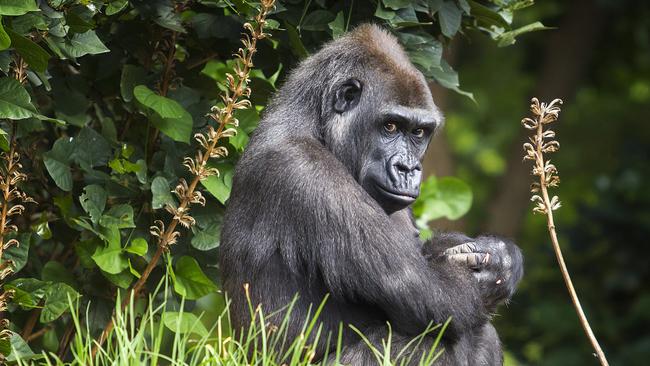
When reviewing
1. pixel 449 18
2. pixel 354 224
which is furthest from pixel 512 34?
pixel 354 224

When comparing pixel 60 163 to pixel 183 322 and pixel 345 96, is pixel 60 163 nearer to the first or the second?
pixel 183 322

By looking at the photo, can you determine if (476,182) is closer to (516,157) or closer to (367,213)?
(516,157)

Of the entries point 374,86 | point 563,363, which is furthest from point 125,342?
point 563,363

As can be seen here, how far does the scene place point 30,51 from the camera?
3.92 metres

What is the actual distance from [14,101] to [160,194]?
78 cm

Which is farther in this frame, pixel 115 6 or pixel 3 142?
pixel 115 6

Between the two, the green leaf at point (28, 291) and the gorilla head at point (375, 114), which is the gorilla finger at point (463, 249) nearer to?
the gorilla head at point (375, 114)

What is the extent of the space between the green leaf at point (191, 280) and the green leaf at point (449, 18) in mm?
1608

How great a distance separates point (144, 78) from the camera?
469 cm

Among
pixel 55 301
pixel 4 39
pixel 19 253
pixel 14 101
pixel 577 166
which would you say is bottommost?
pixel 577 166

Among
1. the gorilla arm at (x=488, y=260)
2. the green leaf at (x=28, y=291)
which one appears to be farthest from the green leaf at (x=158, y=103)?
the gorilla arm at (x=488, y=260)

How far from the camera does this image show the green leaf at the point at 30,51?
385 centimetres

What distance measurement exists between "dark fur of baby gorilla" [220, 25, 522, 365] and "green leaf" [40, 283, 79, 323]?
67cm

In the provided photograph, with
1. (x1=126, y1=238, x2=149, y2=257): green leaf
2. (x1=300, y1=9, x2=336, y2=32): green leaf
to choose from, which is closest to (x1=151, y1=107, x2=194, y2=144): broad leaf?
(x1=126, y1=238, x2=149, y2=257): green leaf
